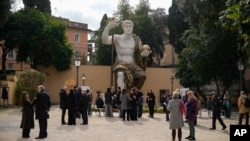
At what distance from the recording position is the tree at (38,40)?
130ft

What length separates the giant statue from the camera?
30.4 meters

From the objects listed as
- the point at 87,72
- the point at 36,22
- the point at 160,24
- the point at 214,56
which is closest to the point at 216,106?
the point at 214,56

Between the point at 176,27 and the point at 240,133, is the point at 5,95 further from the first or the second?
the point at 176,27

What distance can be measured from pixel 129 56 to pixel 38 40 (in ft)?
39.2

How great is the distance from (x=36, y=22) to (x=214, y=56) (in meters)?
18.9

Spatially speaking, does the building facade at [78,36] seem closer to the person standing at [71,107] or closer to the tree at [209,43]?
the tree at [209,43]

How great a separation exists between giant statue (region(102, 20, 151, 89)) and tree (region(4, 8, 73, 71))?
31.3 ft

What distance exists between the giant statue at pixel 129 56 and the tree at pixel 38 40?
954 centimetres

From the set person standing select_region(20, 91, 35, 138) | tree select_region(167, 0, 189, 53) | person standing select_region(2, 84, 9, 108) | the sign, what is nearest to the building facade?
tree select_region(167, 0, 189, 53)

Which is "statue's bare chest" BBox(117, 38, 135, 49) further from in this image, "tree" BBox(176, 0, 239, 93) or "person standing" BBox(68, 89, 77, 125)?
"person standing" BBox(68, 89, 77, 125)

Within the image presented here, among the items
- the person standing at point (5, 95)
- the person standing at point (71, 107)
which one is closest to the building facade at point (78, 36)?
the person standing at point (5, 95)

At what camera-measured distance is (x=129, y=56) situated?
31547 millimetres

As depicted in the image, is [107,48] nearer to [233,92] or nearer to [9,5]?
[233,92]

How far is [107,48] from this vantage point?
54.8 metres
